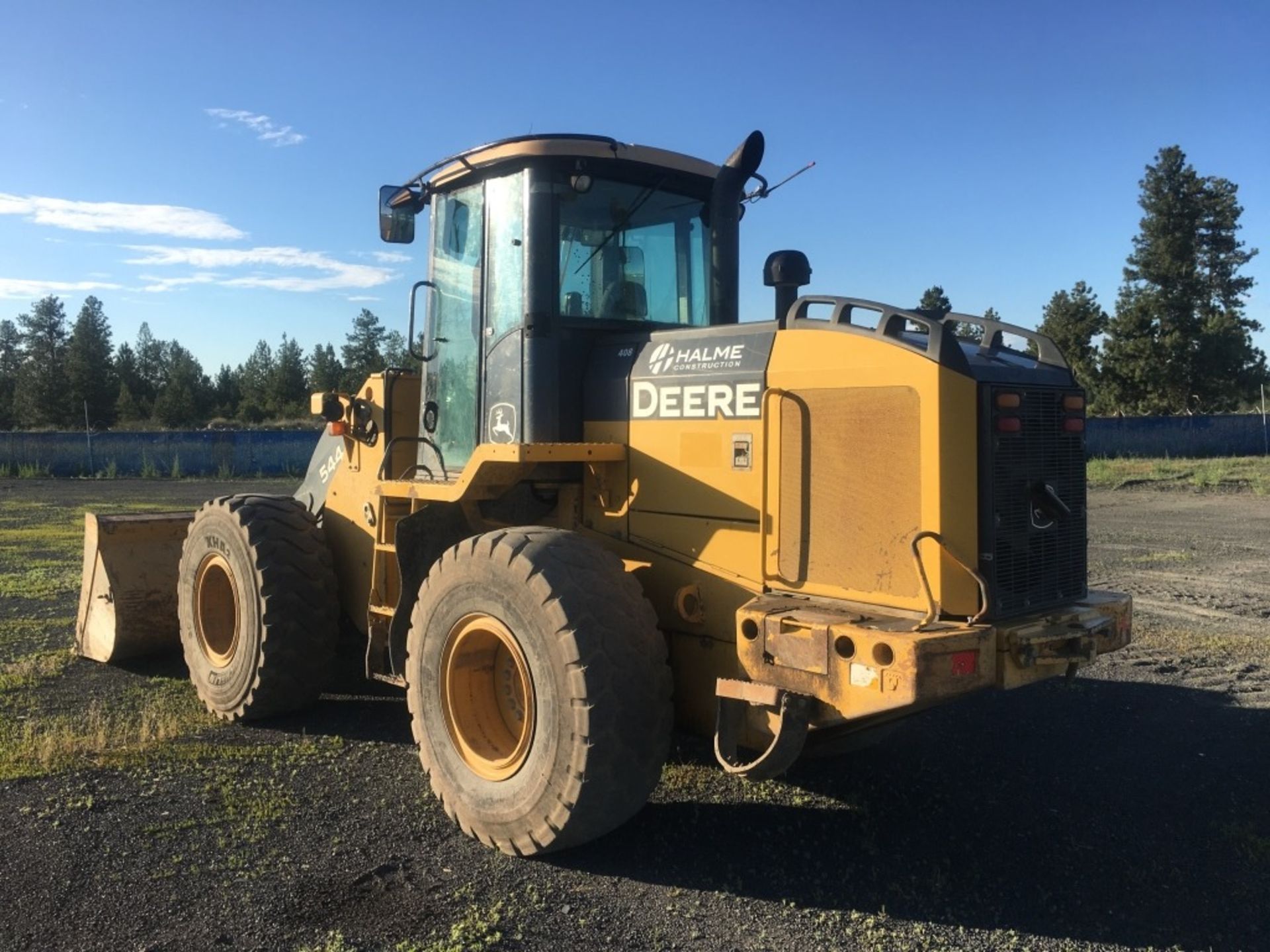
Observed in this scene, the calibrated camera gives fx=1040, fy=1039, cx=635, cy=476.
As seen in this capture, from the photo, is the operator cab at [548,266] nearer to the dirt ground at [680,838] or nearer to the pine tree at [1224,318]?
the dirt ground at [680,838]

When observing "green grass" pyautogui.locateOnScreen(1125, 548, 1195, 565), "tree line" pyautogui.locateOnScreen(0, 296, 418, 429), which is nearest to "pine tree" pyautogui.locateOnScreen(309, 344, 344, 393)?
"tree line" pyautogui.locateOnScreen(0, 296, 418, 429)

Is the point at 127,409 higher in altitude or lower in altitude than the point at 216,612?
higher

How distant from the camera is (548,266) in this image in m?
5.14

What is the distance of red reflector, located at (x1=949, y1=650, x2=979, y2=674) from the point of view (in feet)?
12.2

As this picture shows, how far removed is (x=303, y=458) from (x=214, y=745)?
26.8 metres

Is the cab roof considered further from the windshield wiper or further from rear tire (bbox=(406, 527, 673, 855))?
rear tire (bbox=(406, 527, 673, 855))

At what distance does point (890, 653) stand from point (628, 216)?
2.80 m

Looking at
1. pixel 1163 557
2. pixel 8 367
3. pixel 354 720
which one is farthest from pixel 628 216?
pixel 8 367

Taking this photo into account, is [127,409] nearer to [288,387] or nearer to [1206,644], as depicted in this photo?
[288,387]

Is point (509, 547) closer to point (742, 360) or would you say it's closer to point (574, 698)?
point (574, 698)

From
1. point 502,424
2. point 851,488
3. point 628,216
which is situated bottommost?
point 851,488

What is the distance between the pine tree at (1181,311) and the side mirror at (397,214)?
162 feet

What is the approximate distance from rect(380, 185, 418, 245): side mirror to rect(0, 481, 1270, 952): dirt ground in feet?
9.46

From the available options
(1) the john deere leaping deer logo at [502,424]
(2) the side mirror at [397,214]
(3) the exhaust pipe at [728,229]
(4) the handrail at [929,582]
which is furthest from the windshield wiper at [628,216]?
(4) the handrail at [929,582]
